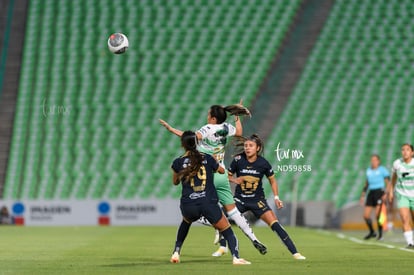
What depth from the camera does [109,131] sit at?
111 feet

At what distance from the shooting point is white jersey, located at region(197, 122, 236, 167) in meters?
13.5

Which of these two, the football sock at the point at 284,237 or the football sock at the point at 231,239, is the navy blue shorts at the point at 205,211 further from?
the football sock at the point at 284,237

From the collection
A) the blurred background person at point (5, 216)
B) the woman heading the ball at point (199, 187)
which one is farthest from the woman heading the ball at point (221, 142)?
the blurred background person at point (5, 216)

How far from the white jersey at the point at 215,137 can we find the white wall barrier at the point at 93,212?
1681 cm

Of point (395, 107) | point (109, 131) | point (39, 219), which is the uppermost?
point (395, 107)

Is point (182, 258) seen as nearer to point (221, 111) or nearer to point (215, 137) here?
point (215, 137)

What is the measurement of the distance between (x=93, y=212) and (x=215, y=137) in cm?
1763

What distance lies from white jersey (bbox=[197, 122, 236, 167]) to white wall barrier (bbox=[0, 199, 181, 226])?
16.8 meters

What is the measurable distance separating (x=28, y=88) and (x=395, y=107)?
1358 cm

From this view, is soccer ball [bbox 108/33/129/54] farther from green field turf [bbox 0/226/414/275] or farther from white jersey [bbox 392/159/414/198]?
A: white jersey [bbox 392/159/414/198]

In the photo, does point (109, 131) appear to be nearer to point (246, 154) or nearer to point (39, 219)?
point (39, 219)

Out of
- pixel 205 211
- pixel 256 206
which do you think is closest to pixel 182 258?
pixel 256 206

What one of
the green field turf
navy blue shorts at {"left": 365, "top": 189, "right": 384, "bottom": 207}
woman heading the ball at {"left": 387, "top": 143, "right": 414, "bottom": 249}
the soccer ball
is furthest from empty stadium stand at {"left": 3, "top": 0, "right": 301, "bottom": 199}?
the soccer ball

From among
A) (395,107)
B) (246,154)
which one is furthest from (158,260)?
(395,107)
